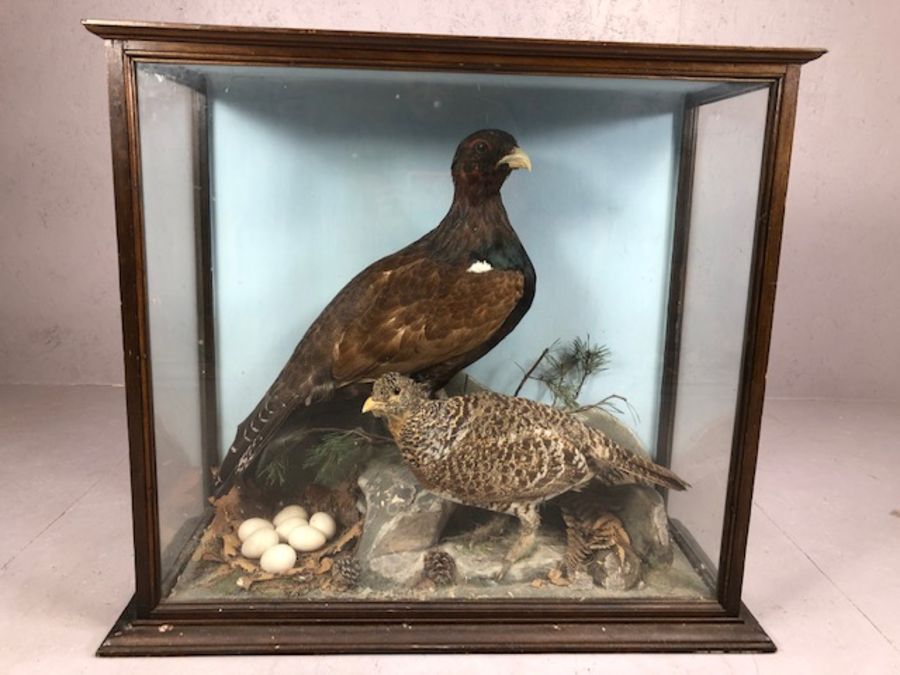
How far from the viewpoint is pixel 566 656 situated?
1.32 meters

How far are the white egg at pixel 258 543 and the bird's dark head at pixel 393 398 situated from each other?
0.30m

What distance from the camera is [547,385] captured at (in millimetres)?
1418

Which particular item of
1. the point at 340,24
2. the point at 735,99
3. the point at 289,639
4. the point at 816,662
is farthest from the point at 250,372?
the point at 340,24

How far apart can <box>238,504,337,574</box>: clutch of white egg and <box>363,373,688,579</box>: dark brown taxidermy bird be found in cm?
21

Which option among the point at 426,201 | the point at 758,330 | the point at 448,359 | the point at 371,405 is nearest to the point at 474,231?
the point at 426,201

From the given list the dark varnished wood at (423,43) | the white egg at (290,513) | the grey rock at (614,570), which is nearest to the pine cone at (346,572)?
the white egg at (290,513)

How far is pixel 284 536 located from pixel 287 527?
0.02m

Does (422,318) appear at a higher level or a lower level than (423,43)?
lower

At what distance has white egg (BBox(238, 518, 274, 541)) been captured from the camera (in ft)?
4.71

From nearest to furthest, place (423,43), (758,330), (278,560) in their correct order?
(423,43)
(758,330)
(278,560)

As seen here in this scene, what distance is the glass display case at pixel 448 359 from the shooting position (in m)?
1.27

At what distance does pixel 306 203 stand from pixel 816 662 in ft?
3.71

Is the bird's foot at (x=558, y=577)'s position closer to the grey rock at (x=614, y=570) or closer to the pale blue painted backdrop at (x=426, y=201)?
the grey rock at (x=614, y=570)

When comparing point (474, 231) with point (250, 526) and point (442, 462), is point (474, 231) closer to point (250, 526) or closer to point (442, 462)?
point (442, 462)
